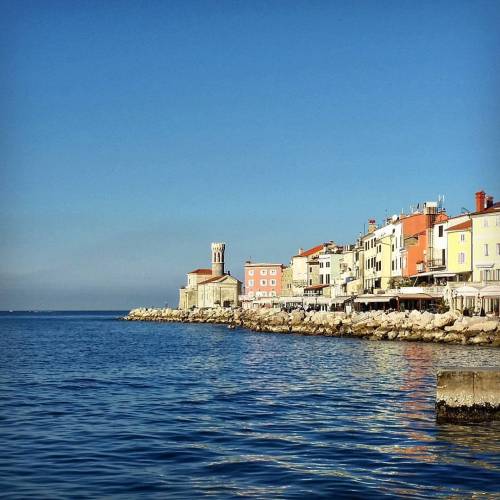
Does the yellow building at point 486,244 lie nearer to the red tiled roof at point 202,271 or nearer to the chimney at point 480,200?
the chimney at point 480,200

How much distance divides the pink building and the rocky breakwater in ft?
115

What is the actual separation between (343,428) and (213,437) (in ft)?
9.62

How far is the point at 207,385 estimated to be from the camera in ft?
86.1

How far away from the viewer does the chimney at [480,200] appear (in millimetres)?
63875

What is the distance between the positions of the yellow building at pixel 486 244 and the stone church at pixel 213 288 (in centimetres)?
8091

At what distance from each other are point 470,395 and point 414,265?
5668 cm

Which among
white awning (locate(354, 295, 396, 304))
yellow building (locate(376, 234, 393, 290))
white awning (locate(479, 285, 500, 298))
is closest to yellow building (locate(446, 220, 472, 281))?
white awning (locate(354, 295, 396, 304))

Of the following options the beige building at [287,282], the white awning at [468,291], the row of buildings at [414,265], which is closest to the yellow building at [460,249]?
the row of buildings at [414,265]

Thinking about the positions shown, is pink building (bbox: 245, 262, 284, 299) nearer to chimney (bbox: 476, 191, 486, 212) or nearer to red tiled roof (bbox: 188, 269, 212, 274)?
red tiled roof (bbox: 188, 269, 212, 274)

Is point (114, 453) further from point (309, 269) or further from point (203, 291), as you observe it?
point (203, 291)

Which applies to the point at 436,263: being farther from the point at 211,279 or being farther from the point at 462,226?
the point at 211,279

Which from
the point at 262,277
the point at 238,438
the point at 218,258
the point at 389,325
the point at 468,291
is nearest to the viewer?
the point at 238,438

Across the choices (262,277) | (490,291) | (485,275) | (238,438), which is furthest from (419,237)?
(262,277)

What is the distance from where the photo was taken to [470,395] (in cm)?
1664
